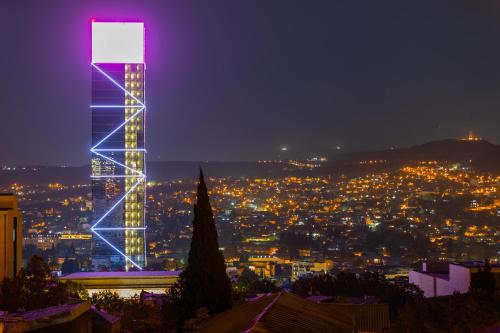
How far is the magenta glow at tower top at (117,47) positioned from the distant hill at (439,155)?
162 feet

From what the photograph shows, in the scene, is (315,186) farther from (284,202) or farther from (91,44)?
(91,44)

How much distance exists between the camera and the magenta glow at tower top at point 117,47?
228ft

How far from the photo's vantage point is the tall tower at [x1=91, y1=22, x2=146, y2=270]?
68812 mm

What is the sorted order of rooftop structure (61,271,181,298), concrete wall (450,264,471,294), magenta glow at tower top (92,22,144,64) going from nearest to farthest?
concrete wall (450,264,471,294) → rooftop structure (61,271,181,298) → magenta glow at tower top (92,22,144,64)

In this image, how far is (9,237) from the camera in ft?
105

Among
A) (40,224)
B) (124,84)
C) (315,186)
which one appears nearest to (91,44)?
(124,84)

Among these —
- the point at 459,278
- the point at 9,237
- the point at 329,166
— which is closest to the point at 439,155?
the point at 329,166

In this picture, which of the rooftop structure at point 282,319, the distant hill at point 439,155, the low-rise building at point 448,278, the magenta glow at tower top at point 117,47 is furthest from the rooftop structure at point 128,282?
the distant hill at point 439,155

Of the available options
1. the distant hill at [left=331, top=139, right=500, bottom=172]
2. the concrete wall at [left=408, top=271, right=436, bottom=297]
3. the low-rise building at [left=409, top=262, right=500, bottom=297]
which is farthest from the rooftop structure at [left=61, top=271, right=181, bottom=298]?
the distant hill at [left=331, top=139, right=500, bottom=172]

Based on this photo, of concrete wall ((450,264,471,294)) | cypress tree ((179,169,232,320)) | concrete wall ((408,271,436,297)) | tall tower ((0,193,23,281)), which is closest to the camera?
cypress tree ((179,169,232,320))

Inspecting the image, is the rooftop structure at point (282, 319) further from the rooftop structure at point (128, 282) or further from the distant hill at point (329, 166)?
the distant hill at point (329, 166)

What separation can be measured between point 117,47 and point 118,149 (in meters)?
7.43

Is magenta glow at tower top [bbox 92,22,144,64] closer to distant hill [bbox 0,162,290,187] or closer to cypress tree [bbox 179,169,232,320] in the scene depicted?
distant hill [bbox 0,162,290,187]

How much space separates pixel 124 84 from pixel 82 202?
36180mm
